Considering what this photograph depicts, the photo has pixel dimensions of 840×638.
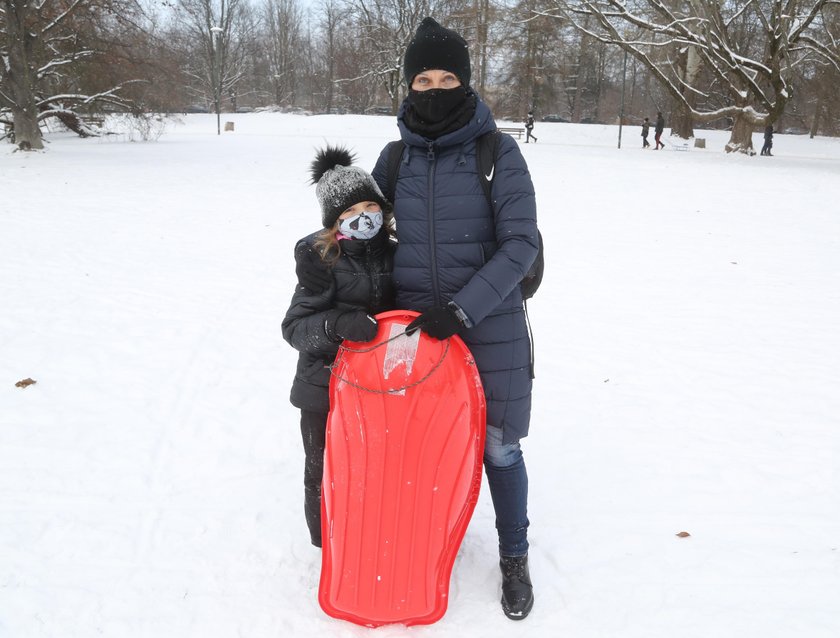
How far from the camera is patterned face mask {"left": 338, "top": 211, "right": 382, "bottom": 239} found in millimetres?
2309

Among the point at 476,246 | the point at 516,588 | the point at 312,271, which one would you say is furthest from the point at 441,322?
the point at 516,588

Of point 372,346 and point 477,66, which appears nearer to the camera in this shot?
point 372,346

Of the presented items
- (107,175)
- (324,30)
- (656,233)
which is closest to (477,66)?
(324,30)

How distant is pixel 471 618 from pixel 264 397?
7.82 ft

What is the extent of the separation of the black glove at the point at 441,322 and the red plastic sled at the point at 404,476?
14 cm

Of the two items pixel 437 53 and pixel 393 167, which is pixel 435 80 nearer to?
pixel 437 53

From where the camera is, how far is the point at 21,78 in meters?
15.9

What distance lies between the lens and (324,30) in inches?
2046

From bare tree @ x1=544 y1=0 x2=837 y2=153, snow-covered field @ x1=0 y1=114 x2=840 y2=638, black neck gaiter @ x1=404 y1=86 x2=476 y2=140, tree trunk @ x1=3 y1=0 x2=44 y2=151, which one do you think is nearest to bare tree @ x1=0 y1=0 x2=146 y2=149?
tree trunk @ x1=3 y1=0 x2=44 y2=151

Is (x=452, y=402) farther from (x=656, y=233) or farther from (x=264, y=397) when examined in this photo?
(x=656, y=233)

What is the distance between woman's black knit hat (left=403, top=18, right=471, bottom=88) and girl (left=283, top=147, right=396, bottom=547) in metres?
0.44

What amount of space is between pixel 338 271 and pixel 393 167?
0.45 meters

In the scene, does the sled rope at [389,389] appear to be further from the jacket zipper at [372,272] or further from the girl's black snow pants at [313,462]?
the girl's black snow pants at [313,462]

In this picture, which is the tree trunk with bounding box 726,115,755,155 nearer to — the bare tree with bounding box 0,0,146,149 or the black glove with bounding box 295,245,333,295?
the bare tree with bounding box 0,0,146,149
